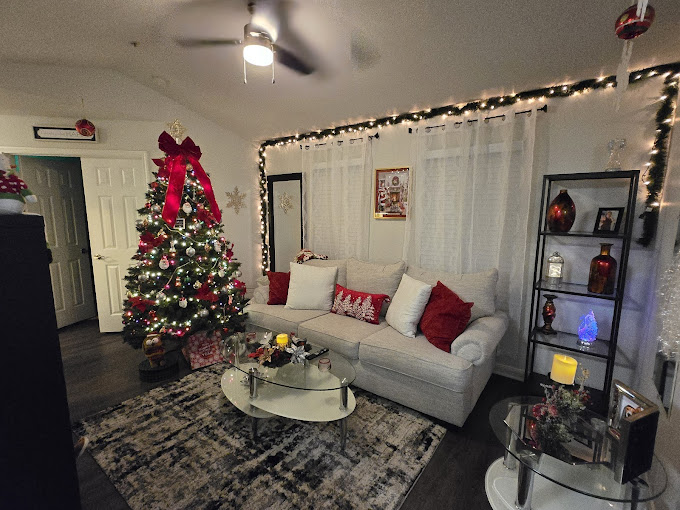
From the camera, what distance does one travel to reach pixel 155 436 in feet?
6.73

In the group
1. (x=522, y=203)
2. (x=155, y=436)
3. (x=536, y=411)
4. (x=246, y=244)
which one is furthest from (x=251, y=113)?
(x=536, y=411)

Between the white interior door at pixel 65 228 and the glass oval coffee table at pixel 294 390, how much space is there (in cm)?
312

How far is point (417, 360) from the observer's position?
223 cm

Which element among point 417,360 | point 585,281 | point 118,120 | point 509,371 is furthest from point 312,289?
point 118,120

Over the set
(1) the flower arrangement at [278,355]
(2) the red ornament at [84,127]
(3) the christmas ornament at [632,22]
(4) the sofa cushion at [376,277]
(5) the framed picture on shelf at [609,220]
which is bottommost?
(1) the flower arrangement at [278,355]

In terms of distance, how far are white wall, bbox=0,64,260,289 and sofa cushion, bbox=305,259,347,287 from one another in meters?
1.47

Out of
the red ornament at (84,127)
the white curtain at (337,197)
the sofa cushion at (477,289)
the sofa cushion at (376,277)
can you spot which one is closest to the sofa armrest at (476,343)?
the sofa cushion at (477,289)

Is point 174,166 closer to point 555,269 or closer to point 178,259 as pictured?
point 178,259

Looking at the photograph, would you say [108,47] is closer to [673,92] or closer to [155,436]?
[155,436]

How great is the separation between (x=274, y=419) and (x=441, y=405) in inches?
47.1

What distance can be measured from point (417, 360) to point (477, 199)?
161 cm

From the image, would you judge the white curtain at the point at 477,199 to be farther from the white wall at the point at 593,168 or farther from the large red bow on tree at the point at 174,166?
the large red bow on tree at the point at 174,166

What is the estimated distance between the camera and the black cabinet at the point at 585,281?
2.14m

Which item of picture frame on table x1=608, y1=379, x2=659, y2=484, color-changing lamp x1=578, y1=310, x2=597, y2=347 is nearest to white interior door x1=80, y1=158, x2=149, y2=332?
picture frame on table x1=608, y1=379, x2=659, y2=484
